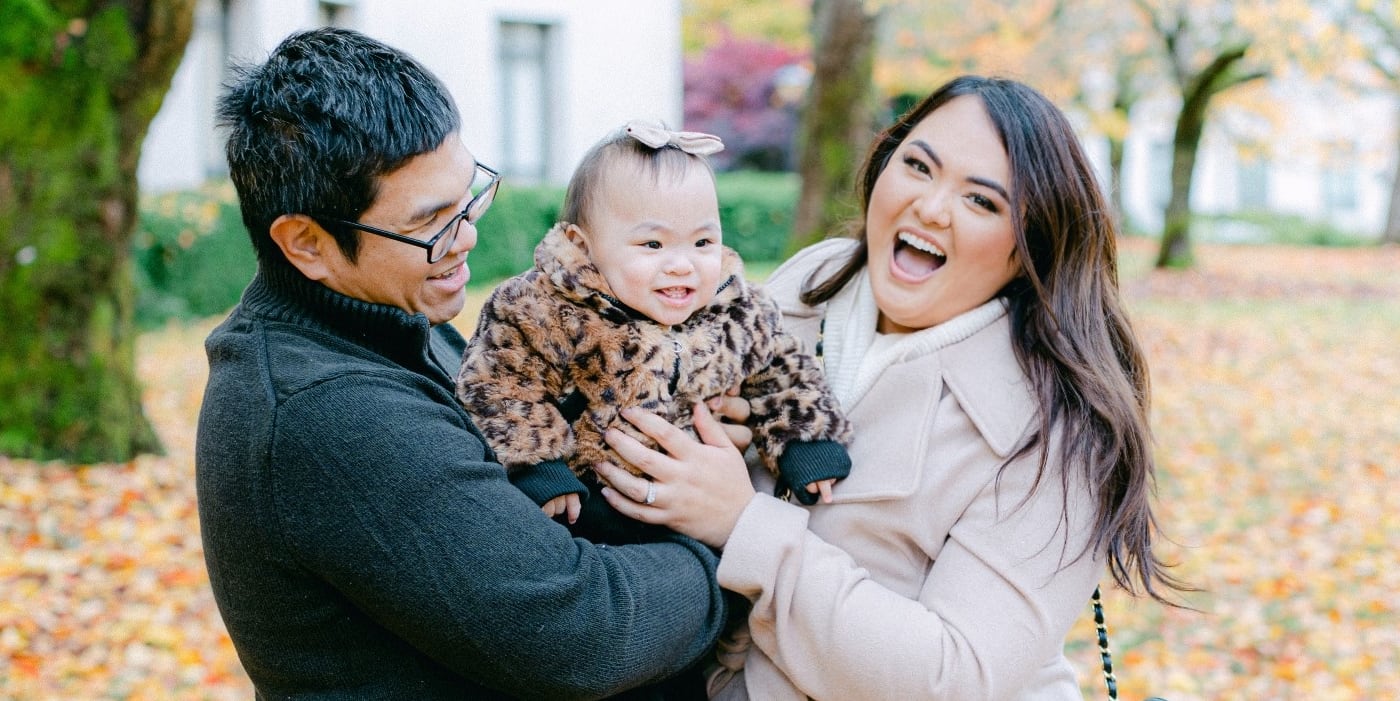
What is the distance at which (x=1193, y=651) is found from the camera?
6.13m

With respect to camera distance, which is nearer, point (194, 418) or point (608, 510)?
point (608, 510)

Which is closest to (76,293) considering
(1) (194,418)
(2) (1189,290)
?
(1) (194,418)

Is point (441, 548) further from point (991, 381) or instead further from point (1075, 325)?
point (1075, 325)

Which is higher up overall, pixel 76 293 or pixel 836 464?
pixel 836 464

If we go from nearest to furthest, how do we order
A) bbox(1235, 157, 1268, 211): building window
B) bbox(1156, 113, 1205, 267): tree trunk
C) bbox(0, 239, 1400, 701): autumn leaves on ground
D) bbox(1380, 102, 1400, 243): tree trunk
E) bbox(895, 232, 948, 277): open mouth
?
1. bbox(895, 232, 948, 277): open mouth
2. bbox(0, 239, 1400, 701): autumn leaves on ground
3. bbox(1156, 113, 1205, 267): tree trunk
4. bbox(1380, 102, 1400, 243): tree trunk
5. bbox(1235, 157, 1268, 211): building window

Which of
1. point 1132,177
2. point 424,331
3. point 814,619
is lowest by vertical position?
point 1132,177

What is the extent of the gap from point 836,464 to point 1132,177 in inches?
1389

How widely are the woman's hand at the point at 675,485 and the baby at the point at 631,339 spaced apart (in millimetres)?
44

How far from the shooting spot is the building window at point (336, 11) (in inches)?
683

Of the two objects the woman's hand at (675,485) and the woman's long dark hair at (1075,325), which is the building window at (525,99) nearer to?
the woman's long dark hair at (1075,325)

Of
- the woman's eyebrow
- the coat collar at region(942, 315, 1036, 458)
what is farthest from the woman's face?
the coat collar at region(942, 315, 1036, 458)

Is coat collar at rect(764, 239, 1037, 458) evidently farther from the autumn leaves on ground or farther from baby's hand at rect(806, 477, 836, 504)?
the autumn leaves on ground

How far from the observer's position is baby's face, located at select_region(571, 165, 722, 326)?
2.44 metres

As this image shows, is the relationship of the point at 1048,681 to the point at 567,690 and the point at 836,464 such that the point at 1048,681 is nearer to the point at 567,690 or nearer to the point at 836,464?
the point at 836,464
